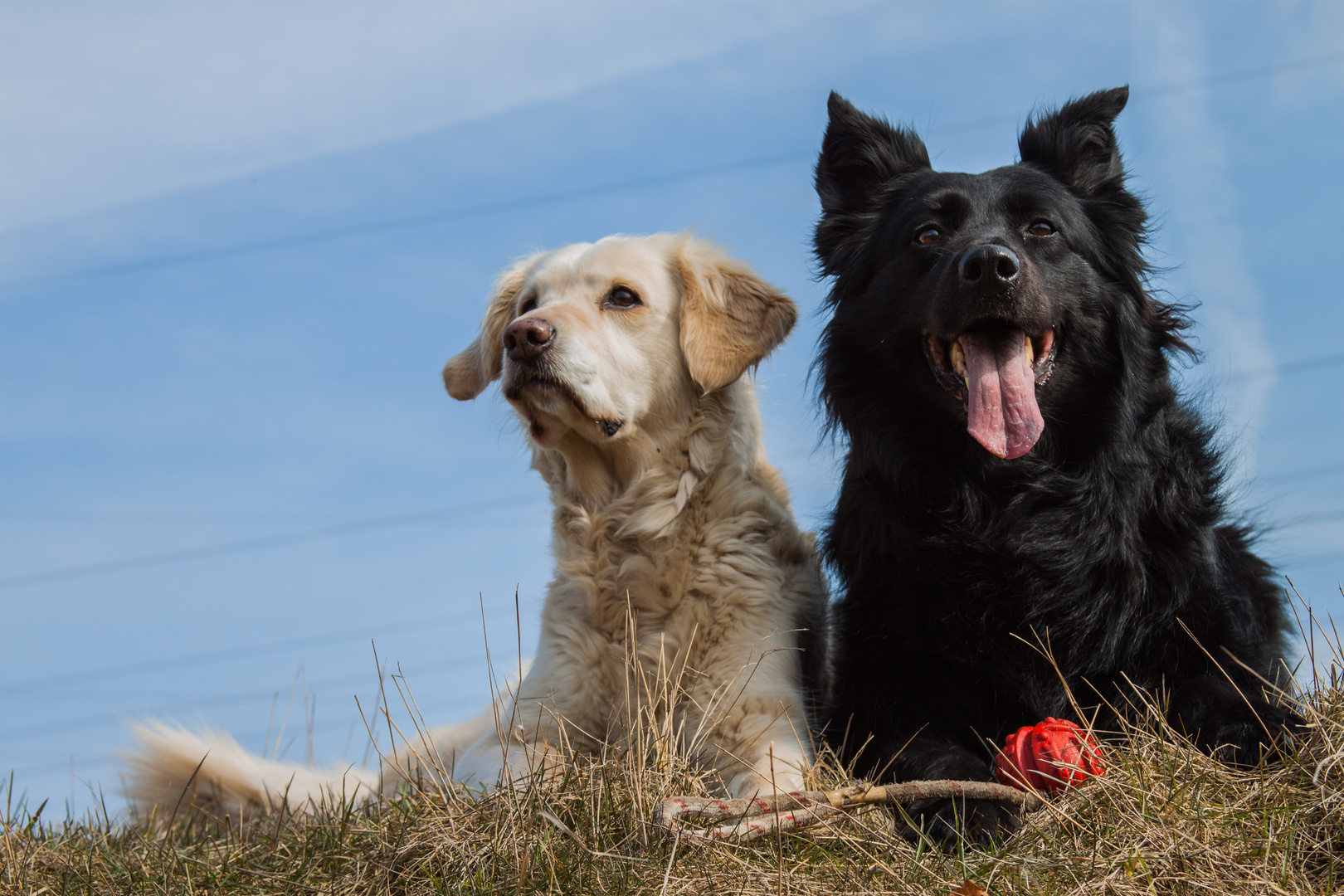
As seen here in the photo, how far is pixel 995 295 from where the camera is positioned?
337 centimetres

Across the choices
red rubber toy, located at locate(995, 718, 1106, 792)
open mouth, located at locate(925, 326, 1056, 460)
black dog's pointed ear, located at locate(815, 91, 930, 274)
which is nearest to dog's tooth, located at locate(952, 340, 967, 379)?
open mouth, located at locate(925, 326, 1056, 460)

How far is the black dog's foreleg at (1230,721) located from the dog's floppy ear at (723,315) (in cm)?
185

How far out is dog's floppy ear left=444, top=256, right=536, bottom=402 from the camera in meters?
4.82

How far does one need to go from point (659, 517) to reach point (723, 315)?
824mm

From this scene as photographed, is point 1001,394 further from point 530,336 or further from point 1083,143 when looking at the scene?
point 530,336

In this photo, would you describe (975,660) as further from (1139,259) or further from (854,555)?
(1139,259)

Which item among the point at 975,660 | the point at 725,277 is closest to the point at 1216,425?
the point at 975,660

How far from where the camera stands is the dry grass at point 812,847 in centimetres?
245

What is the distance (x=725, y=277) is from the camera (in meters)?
4.52

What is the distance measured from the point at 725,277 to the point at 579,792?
2.27 metres

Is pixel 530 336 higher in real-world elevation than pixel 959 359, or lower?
higher

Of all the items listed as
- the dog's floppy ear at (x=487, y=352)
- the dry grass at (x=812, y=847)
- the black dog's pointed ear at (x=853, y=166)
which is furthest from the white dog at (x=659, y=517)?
the dry grass at (x=812, y=847)

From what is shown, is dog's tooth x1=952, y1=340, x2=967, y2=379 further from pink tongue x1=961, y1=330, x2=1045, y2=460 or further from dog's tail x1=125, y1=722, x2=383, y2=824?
dog's tail x1=125, y1=722, x2=383, y2=824

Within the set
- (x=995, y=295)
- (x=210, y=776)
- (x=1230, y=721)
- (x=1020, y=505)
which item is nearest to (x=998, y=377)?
(x=995, y=295)
